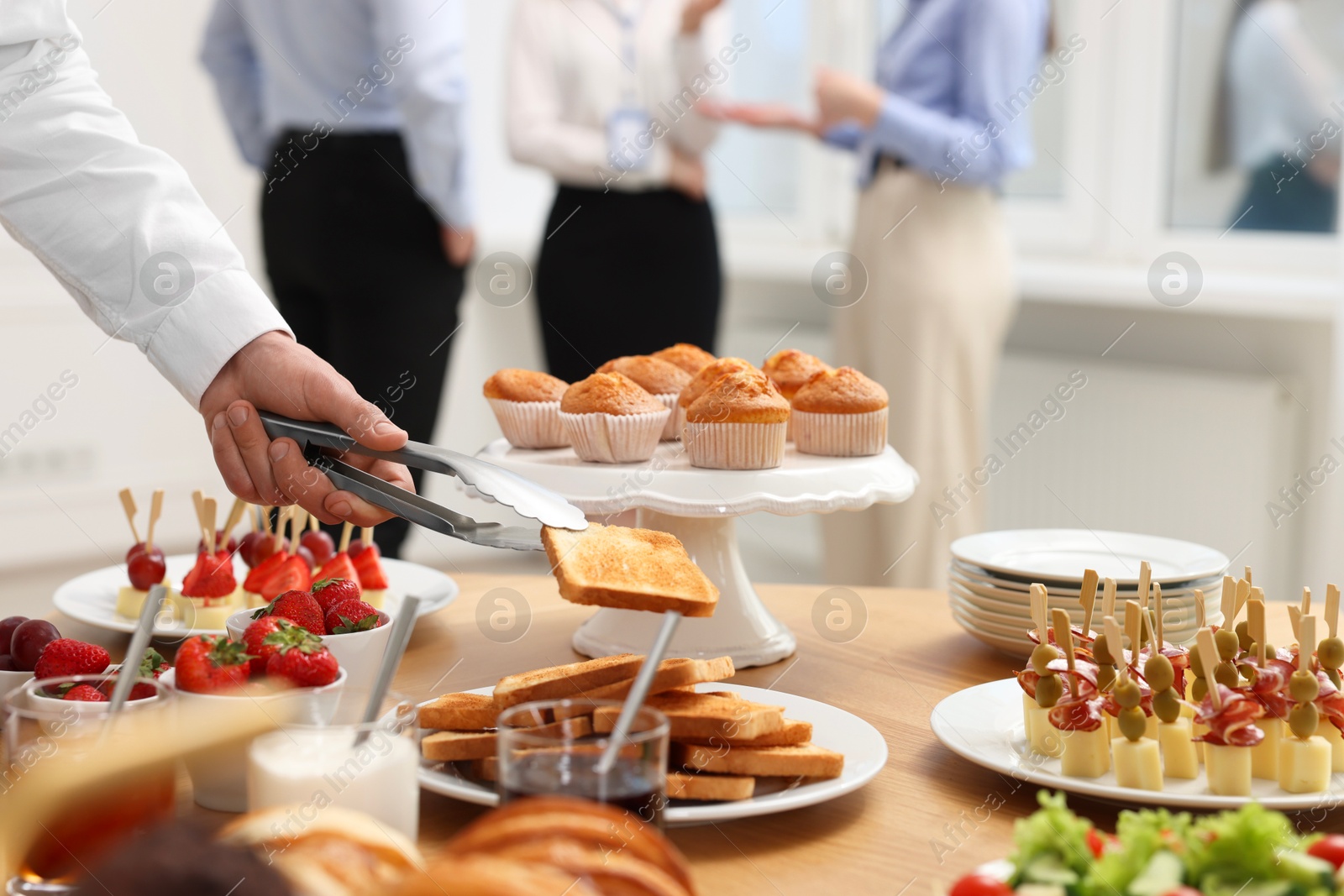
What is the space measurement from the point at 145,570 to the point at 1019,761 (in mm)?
942

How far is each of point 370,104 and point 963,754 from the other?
1.95 metres

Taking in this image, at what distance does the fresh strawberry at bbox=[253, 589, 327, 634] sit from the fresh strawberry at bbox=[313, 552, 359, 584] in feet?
1.27

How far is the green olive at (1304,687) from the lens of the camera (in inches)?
38.8

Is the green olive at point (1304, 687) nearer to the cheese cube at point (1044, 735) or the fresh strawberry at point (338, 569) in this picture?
the cheese cube at point (1044, 735)

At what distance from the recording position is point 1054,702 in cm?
104

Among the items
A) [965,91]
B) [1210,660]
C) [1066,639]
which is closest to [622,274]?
[965,91]

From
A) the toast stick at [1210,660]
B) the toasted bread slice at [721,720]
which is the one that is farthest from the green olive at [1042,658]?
the toasted bread slice at [721,720]

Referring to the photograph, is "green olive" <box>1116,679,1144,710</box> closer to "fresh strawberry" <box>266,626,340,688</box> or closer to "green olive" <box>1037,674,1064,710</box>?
"green olive" <box>1037,674,1064,710</box>

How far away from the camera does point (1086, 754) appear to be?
3.31 ft

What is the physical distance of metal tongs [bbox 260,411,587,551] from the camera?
1037 mm

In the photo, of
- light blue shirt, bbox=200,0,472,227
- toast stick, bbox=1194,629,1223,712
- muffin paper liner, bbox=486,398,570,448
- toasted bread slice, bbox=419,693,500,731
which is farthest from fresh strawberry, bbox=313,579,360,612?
light blue shirt, bbox=200,0,472,227

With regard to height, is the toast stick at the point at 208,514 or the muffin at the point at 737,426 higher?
the muffin at the point at 737,426

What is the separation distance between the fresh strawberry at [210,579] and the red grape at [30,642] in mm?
339

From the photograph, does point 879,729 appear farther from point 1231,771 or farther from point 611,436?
point 611,436
